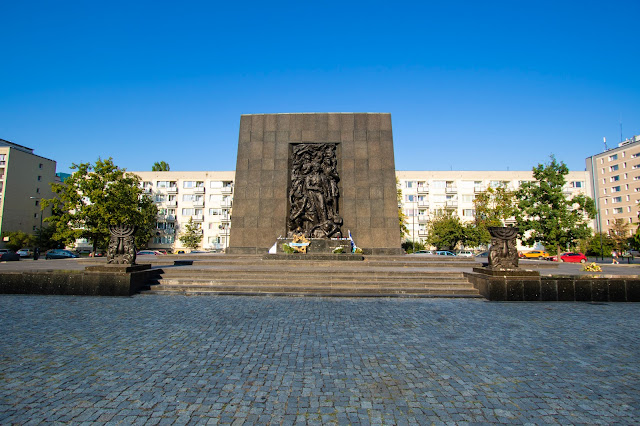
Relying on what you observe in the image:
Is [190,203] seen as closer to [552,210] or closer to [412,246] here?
[412,246]

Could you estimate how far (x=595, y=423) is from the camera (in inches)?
138

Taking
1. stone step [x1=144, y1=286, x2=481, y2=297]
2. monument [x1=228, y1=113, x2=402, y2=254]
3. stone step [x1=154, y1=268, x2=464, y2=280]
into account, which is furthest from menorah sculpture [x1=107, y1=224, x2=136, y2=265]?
monument [x1=228, y1=113, x2=402, y2=254]

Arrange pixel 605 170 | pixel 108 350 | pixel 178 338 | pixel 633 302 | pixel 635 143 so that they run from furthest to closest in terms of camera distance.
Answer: pixel 605 170 < pixel 635 143 < pixel 633 302 < pixel 178 338 < pixel 108 350

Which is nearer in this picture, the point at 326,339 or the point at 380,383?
the point at 380,383

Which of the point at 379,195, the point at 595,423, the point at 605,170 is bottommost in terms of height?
Answer: the point at 595,423

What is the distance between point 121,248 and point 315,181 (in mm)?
10796

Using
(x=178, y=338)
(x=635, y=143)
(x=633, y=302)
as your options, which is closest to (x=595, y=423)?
(x=178, y=338)

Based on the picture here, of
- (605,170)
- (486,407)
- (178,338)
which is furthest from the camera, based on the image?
(605,170)

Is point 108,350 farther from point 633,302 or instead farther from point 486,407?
point 633,302

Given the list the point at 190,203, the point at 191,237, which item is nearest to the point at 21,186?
the point at 190,203

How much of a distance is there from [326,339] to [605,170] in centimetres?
8799

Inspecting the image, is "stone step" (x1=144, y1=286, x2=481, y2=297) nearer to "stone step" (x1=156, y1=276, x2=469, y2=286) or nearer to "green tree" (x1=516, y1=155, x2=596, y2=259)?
"stone step" (x1=156, y1=276, x2=469, y2=286)

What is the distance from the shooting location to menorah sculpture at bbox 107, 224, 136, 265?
11.5 meters

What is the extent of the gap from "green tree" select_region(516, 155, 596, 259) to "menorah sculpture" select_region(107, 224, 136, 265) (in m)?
35.4
